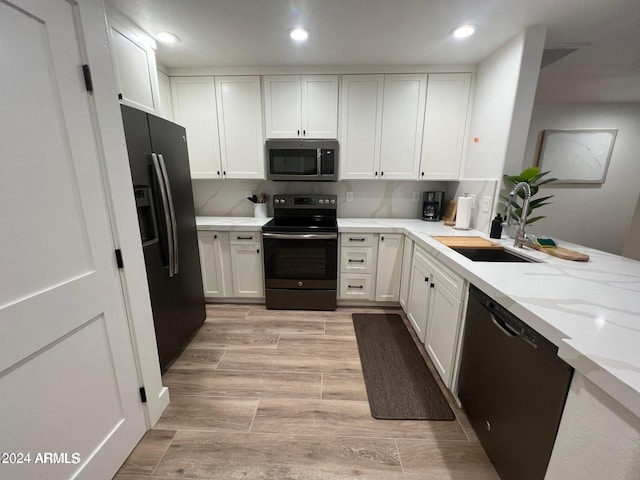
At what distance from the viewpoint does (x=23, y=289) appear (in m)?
0.81

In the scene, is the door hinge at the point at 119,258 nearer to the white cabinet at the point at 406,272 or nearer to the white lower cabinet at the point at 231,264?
the white lower cabinet at the point at 231,264

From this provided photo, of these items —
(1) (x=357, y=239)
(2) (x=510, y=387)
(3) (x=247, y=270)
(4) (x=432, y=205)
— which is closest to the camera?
(2) (x=510, y=387)

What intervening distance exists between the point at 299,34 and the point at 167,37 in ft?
3.50

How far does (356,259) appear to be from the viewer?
2621 mm

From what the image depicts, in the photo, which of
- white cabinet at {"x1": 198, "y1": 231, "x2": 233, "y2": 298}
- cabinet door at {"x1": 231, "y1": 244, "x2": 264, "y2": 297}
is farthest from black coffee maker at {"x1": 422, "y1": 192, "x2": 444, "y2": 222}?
white cabinet at {"x1": 198, "y1": 231, "x2": 233, "y2": 298}

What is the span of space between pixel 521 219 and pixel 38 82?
8.73ft

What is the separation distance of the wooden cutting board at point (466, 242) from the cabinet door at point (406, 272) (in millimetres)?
383

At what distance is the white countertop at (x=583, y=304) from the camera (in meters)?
0.65

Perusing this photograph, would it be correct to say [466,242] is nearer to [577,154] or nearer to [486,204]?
[486,204]

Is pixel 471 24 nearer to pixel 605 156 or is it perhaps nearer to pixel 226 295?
pixel 226 295

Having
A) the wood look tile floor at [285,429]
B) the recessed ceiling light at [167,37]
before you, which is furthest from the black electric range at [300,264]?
the recessed ceiling light at [167,37]

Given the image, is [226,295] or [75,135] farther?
[226,295]

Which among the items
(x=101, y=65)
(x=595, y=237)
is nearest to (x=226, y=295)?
(x=101, y=65)

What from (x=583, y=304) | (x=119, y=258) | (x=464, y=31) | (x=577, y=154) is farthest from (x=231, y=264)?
(x=577, y=154)
